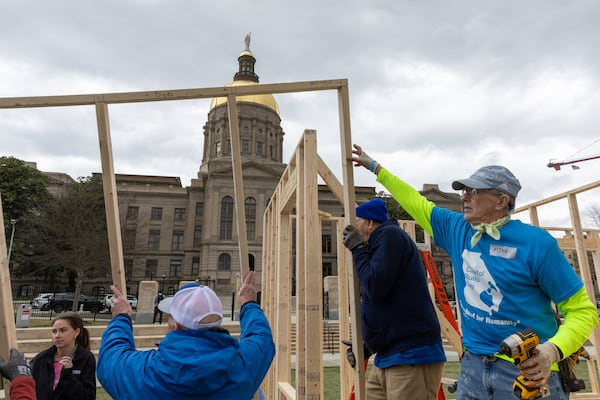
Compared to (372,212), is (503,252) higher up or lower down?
lower down

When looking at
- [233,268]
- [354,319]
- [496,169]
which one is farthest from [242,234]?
[233,268]

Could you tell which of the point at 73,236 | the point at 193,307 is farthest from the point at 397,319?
the point at 73,236

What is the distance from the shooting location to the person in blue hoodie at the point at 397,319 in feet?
7.75

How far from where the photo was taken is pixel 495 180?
6.47ft

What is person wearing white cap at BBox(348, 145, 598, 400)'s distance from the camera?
168 centimetres

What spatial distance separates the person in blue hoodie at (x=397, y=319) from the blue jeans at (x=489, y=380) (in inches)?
13.9

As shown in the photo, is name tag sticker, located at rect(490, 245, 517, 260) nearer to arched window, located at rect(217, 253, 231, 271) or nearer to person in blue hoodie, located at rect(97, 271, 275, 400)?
person in blue hoodie, located at rect(97, 271, 275, 400)

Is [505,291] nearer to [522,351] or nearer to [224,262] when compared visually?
[522,351]

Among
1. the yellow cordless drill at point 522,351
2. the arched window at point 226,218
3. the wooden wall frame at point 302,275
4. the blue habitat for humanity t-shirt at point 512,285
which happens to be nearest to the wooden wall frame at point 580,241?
the wooden wall frame at point 302,275

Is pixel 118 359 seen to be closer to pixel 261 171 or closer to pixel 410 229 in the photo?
pixel 410 229

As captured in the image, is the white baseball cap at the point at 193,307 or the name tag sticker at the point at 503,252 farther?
the name tag sticker at the point at 503,252

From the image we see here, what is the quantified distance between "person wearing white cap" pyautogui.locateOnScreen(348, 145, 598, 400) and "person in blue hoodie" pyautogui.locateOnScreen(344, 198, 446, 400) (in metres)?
0.35

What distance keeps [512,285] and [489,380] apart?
1.64 feet

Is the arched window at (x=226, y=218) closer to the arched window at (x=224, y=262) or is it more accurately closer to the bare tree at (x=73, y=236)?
the arched window at (x=224, y=262)
